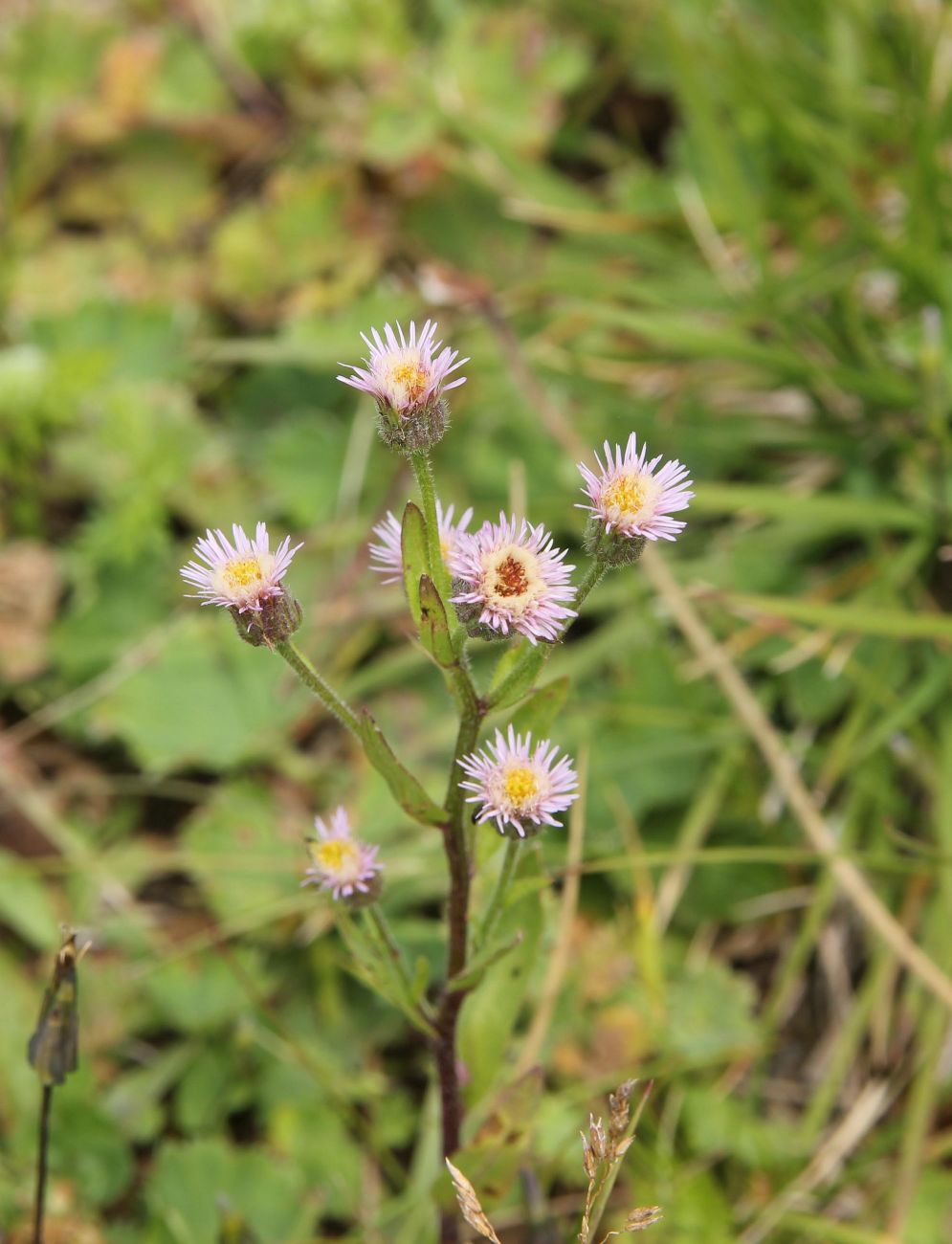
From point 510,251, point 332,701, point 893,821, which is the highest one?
point 510,251

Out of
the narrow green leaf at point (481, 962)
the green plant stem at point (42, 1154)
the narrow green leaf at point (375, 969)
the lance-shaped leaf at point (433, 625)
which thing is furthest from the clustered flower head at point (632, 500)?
the green plant stem at point (42, 1154)

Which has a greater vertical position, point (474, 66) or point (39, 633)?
point (474, 66)

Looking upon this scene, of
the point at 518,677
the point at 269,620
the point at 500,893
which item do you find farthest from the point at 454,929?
the point at 269,620

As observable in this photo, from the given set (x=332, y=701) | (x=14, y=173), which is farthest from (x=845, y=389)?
(x=14, y=173)

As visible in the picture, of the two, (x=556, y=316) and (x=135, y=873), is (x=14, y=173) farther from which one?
(x=135, y=873)

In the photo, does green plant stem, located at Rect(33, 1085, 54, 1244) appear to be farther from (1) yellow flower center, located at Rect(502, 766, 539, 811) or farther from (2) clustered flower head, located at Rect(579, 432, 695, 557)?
(2) clustered flower head, located at Rect(579, 432, 695, 557)

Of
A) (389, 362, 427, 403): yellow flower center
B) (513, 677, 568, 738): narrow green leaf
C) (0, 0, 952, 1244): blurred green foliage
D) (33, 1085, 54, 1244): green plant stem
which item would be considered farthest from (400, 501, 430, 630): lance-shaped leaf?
(33, 1085, 54, 1244): green plant stem

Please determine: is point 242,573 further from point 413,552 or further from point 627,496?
point 627,496
